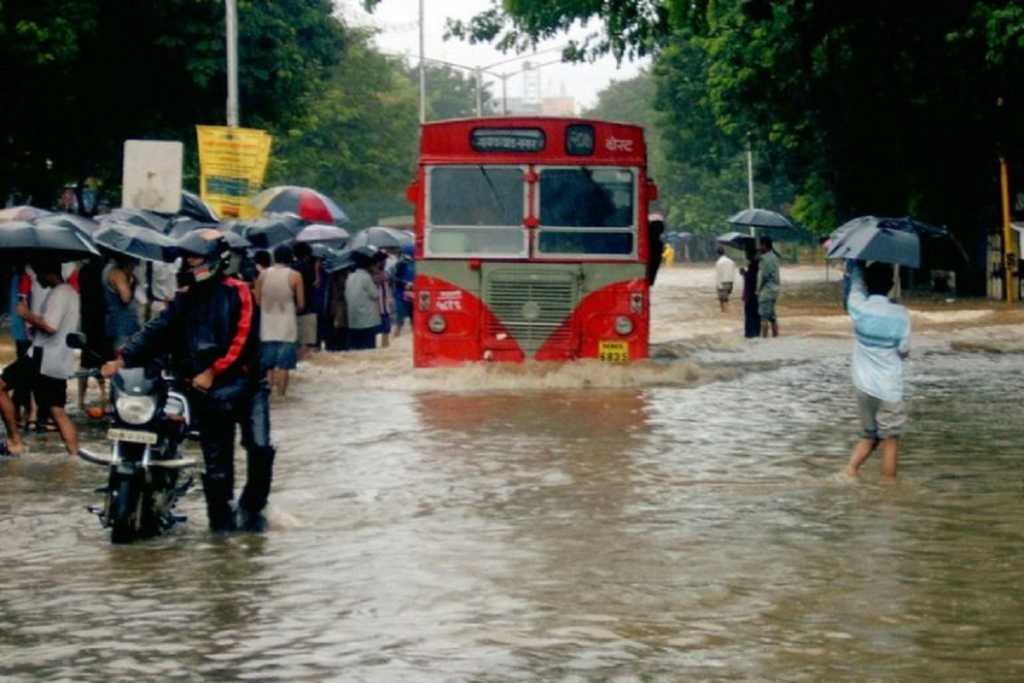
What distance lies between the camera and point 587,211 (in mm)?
23250

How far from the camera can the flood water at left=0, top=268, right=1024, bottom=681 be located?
26.7 feet

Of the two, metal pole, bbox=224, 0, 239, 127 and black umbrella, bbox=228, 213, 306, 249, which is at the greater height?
metal pole, bbox=224, 0, 239, 127

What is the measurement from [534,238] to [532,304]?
0.71 metres

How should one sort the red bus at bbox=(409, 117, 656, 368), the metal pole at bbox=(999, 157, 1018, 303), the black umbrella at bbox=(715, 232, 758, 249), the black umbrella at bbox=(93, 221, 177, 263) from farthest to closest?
the metal pole at bbox=(999, 157, 1018, 303) → the black umbrella at bbox=(715, 232, 758, 249) → the red bus at bbox=(409, 117, 656, 368) → the black umbrella at bbox=(93, 221, 177, 263)

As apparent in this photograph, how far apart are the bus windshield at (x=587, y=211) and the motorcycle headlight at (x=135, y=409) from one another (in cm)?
1221

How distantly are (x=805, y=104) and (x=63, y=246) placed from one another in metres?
34.9

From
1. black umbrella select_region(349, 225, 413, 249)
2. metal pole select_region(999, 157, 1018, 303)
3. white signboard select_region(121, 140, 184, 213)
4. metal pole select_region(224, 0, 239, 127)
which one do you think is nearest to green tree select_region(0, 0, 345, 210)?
metal pole select_region(224, 0, 239, 127)

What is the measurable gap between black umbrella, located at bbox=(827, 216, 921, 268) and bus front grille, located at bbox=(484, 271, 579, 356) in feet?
26.2

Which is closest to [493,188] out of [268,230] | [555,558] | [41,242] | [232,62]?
[268,230]

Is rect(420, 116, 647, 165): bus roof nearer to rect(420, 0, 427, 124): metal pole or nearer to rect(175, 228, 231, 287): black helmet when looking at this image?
rect(175, 228, 231, 287): black helmet

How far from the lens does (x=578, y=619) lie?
8883 millimetres

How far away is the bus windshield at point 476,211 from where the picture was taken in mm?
23188

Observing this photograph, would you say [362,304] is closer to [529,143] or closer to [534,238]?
[534,238]

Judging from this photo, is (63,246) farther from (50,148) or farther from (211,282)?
(50,148)
